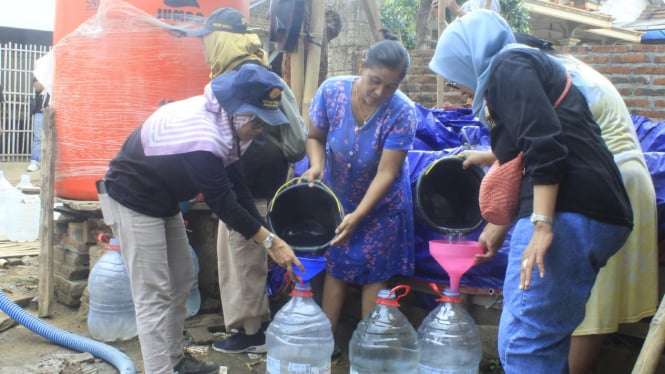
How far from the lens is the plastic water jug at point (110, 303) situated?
450 centimetres

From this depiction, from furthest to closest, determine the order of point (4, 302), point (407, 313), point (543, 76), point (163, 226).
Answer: point (4, 302), point (407, 313), point (163, 226), point (543, 76)

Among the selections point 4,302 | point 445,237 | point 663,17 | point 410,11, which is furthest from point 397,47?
point 663,17

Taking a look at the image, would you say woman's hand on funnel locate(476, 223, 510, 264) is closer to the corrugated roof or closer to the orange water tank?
the orange water tank

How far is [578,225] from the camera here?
7.40ft

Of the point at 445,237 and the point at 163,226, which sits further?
the point at 445,237

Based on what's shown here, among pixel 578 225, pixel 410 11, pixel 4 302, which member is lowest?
pixel 4 302

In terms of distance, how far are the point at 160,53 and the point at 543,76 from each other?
10.4ft

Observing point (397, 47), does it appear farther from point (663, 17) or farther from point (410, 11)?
point (663, 17)

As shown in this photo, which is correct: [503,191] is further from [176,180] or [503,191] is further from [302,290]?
[176,180]

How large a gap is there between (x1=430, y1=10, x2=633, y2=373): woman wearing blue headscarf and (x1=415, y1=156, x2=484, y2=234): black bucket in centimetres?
125

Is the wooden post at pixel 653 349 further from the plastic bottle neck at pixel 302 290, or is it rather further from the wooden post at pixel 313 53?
the wooden post at pixel 313 53

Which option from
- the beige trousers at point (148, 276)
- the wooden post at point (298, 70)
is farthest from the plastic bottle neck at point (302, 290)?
the wooden post at point (298, 70)

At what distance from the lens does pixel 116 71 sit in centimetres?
466

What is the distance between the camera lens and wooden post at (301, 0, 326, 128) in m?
5.12
